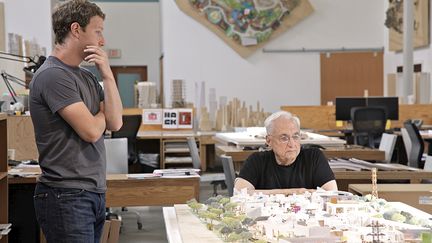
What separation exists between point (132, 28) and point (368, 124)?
11150mm

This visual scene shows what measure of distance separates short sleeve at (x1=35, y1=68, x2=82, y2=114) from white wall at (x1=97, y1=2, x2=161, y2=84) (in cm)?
1889

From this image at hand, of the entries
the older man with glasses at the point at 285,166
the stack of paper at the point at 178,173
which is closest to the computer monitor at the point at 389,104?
the stack of paper at the point at 178,173

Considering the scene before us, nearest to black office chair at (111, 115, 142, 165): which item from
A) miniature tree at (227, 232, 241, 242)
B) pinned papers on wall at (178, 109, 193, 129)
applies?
pinned papers on wall at (178, 109, 193, 129)

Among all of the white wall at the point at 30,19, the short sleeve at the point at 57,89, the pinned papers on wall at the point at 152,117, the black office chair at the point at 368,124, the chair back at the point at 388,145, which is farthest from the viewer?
the pinned papers on wall at the point at 152,117

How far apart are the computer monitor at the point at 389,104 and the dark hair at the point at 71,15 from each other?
10.4m

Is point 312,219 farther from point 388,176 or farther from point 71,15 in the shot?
point 388,176

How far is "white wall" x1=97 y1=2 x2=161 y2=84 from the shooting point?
2178 cm

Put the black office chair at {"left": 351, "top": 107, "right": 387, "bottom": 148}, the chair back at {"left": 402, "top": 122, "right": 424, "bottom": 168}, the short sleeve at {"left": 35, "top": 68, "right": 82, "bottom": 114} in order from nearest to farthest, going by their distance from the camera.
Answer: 1. the short sleeve at {"left": 35, "top": 68, "right": 82, "bottom": 114}
2. the chair back at {"left": 402, "top": 122, "right": 424, "bottom": 168}
3. the black office chair at {"left": 351, "top": 107, "right": 387, "bottom": 148}

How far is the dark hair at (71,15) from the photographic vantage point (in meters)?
2.99

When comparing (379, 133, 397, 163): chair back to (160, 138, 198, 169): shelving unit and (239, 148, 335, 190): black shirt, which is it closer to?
(239, 148, 335, 190): black shirt

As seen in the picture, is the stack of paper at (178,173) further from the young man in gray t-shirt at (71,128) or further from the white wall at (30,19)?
the white wall at (30,19)

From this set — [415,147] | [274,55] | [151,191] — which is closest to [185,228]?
[151,191]

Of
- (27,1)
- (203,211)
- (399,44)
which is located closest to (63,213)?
(203,211)

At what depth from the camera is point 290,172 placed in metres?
4.64
